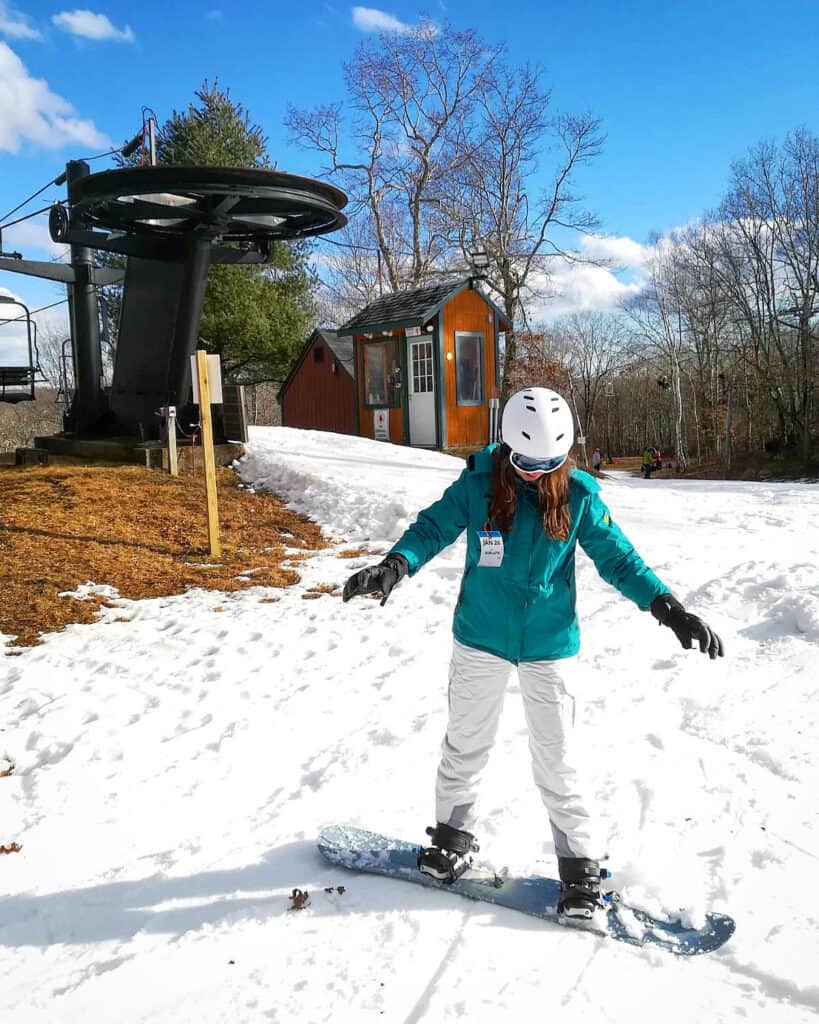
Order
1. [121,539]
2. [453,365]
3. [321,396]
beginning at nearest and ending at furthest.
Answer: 1. [121,539]
2. [453,365]
3. [321,396]

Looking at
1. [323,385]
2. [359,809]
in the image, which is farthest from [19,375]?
[323,385]

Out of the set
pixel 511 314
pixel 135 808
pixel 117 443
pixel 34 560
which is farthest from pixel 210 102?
pixel 135 808

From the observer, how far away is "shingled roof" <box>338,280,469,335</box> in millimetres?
16578

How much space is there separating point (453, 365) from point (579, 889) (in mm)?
15151

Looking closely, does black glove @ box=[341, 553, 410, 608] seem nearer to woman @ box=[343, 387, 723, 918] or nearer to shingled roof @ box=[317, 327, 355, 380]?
woman @ box=[343, 387, 723, 918]

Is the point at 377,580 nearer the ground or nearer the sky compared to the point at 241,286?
nearer the ground

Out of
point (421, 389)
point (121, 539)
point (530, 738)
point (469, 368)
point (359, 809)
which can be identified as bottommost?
point (359, 809)

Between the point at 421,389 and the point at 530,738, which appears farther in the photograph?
the point at 421,389

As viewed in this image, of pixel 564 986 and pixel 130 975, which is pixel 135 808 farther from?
pixel 564 986

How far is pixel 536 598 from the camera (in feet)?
8.45

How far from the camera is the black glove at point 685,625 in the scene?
251cm

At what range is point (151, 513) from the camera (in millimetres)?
8148

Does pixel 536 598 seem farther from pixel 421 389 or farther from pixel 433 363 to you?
pixel 421 389

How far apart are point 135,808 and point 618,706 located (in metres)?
2.53
